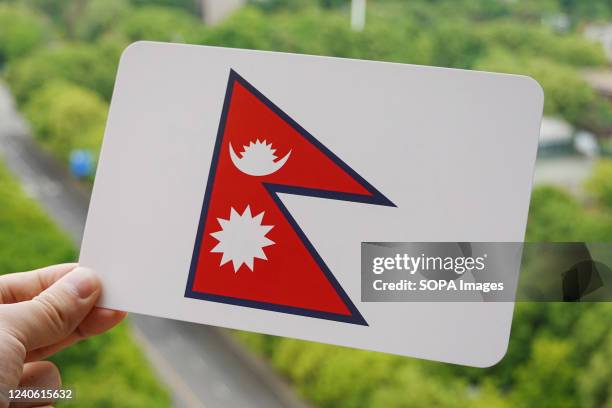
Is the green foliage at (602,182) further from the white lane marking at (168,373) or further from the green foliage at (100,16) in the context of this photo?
the green foliage at (100,16)

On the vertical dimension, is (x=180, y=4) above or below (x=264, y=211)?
above

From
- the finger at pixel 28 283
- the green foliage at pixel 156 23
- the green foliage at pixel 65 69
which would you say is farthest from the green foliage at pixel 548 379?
the green foliage at pixel 65 69

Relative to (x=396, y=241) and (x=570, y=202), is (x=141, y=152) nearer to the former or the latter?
(x=396, y=241)

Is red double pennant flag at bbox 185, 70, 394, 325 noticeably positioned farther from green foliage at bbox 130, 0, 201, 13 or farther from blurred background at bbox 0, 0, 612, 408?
green foliage at bbox 130, 0, 201, 13

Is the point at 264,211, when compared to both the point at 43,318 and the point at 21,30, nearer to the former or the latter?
the point at 43,318

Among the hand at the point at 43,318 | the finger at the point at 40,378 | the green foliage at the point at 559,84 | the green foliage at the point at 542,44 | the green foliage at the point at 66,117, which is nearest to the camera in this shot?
the hand at the point at 43,318

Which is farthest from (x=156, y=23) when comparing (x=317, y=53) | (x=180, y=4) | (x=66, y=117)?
(x=317, y=53)
